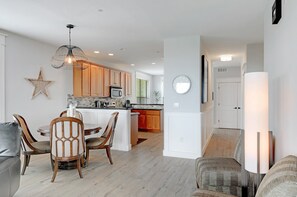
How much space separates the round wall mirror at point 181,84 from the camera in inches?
177

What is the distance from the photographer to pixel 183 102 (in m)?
4.56

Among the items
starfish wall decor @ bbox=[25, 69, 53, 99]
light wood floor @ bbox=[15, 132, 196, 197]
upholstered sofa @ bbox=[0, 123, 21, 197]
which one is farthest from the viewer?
starfish wall decor @ bbox=[25, 69, 53, 99]

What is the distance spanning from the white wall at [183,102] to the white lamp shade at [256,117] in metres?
2.48

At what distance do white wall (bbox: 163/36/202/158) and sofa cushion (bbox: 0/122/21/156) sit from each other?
2.93 meters

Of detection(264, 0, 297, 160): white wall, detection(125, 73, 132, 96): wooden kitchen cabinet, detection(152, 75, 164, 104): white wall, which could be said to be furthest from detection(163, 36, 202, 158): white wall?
detection(152, 75, 164, 104): white wall

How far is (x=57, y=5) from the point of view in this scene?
301 cm

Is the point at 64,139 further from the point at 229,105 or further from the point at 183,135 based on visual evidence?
the point at 229,105

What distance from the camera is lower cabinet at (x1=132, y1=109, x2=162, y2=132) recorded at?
773 cm

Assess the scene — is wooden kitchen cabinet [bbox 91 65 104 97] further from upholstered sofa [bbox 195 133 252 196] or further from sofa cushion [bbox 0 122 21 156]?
upholstered sofa [bbox 195 133 252 196]

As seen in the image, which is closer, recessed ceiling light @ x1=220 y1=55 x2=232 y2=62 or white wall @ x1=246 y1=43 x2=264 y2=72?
white wall @ x1=246 y1=43 x2=264 y2=72

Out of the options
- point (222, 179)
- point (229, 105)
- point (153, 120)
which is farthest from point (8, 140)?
point (229, 105)

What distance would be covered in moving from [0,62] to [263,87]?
14.8ft

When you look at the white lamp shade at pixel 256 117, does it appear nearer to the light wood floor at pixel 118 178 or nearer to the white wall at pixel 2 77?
the light wood floor at pixel 118 178

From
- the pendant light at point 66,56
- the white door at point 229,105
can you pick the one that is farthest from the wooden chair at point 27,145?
the white door at point 229,105
